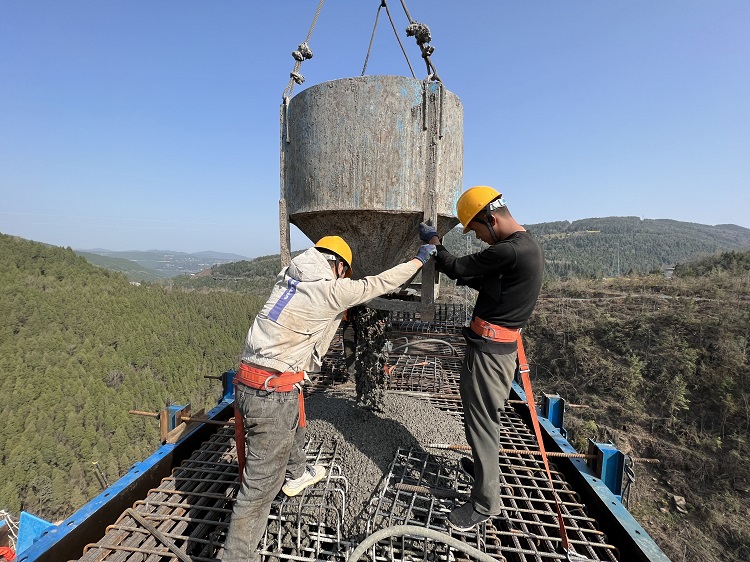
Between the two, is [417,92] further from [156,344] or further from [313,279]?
[156,344]

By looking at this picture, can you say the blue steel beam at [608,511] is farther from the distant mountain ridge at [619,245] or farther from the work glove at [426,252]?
the distant mountain ridge at [619,245]

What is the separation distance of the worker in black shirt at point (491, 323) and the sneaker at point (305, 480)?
1048 millimetres

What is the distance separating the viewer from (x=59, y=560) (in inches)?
90.4

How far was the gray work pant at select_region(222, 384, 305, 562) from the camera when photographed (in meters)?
2.24

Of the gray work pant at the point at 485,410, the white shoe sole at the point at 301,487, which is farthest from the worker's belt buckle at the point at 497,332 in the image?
the white shoe sole at the point at 301,487

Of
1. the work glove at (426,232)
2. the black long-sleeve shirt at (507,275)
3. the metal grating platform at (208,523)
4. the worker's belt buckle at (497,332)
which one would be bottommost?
the metal grating platform at (208,523)

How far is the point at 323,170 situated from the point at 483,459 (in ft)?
8.31

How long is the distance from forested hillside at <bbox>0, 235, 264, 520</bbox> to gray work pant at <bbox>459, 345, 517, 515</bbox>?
93.1 feet

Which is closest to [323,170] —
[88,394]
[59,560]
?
[59,560]

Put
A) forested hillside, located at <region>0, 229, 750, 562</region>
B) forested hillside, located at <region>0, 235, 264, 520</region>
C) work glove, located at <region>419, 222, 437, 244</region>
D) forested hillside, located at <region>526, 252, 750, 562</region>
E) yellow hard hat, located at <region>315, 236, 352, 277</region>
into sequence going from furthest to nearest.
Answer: forested hillside, located at <region>0, 235, 264, 520</region>
forested hillside, located at <region>0, 229, 750, 562</region>
forested hillside, located at <region>526, 252, 750, 562</region>
work glove, located at <region>419, 222, 437, 244</region>
yellow hard hat, located at <region>315, 236, 352, 277</region>

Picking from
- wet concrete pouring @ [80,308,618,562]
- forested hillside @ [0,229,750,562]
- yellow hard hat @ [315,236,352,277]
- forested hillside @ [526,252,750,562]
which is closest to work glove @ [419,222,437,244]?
yellow hard hat @ [315,236,352,277]

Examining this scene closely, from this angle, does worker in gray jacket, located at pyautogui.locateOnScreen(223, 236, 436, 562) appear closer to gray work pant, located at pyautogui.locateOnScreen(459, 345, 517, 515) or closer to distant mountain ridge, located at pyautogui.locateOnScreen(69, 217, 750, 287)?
gray work pant, located at pyautogui.locateOnScreen(459, 345, 517, 515)

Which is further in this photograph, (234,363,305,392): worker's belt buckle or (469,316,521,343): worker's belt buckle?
(469,316,521,343): worker's belt buckle

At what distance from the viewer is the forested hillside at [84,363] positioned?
23.2 metres
